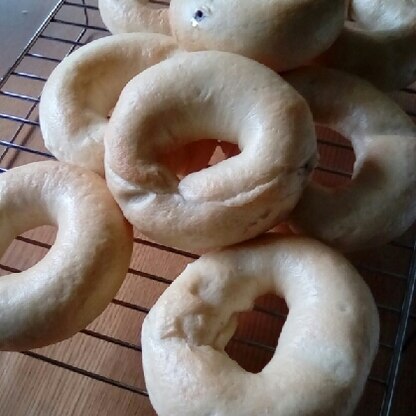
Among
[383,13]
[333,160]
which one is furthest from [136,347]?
[383,13]

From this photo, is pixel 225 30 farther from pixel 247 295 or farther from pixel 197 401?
pixel 197 401

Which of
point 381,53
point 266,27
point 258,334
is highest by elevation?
point 266,27

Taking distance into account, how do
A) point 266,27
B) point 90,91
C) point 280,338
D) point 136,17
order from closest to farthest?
point 280,338 < point 266,27 < point 90,91 < point 136,17

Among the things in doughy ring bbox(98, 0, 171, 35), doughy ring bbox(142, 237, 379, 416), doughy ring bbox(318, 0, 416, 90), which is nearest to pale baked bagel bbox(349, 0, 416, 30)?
doughy ring bbox(318, 0, 416, 90)

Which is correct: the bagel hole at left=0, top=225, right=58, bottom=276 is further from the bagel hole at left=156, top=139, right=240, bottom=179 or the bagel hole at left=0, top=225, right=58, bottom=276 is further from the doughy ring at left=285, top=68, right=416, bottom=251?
the doughy ring at left=285, top=68, right=416, bottom=251

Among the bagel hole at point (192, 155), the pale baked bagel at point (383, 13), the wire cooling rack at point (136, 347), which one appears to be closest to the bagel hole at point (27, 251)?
the wire cooling rack at point (136, 347)

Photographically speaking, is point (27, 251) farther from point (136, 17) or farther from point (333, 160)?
point (333, 160)

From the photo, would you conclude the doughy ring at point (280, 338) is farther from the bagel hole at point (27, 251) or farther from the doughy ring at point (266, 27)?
the bagel hole at point (27, 251)
